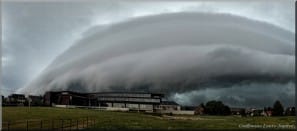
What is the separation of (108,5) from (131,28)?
0.93m

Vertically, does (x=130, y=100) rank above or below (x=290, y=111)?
above

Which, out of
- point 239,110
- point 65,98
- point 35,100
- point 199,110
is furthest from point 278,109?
point 35,100

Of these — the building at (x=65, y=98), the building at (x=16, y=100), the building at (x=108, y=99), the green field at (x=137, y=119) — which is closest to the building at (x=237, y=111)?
the green field at (x=137, y=119)

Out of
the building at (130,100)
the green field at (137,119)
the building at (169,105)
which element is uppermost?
the building at (130,100)

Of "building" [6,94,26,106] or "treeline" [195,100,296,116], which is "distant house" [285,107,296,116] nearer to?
"treeline" [195,100,296,116]

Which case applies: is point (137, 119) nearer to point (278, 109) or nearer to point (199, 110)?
point (199, 110)

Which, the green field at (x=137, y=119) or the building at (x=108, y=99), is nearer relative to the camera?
the green field at (x=137, y=119)

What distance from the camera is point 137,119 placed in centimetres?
1497

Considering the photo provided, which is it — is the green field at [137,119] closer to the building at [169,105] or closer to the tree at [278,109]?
the tree at [278,109]

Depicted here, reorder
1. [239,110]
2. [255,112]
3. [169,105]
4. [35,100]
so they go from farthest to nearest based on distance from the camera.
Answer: [169,105] → [35,100] → [255,112] → [239,110]

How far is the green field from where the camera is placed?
14.8 meters

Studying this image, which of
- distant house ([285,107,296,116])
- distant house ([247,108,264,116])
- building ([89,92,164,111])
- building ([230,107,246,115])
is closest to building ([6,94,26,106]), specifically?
building ([89,92,164,111])

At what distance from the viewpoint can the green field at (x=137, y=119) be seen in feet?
48.6

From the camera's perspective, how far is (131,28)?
1497 cm
